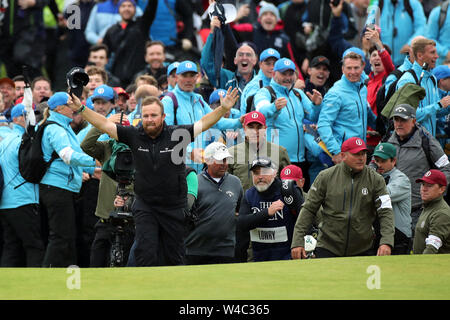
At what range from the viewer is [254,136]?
11.5 metres

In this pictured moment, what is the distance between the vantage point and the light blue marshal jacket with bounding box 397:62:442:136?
477 inches

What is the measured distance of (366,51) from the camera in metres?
15.3

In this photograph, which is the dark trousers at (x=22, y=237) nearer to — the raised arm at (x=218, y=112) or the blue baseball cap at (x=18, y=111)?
the blue baseball cap at (x=18, y=111)

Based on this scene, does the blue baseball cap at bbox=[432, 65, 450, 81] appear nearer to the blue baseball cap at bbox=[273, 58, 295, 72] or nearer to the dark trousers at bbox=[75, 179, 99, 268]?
the blue baseball cap at bbox=[273, 58, 295, 72]

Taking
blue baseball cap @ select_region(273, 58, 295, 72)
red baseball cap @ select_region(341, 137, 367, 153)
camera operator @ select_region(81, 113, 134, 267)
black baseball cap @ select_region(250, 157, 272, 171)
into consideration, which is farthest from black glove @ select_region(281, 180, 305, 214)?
blue baseball cap @ select_region(273, 58, 295, 72)

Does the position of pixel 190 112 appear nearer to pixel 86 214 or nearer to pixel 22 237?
pixel 86 214

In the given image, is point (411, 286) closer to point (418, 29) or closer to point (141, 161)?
point (141, 161)

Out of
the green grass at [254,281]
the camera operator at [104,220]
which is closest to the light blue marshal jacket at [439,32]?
the camera operator at [104,220]

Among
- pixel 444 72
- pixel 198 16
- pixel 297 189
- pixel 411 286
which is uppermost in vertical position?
pixel 198 16

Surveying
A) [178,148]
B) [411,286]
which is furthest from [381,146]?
[411,286]

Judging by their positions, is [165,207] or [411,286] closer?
[411,286]

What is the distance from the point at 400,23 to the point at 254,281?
8.98m

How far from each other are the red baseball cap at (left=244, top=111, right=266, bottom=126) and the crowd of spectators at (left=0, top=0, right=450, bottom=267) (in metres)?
0.02

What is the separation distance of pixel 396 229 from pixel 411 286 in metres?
3.06
